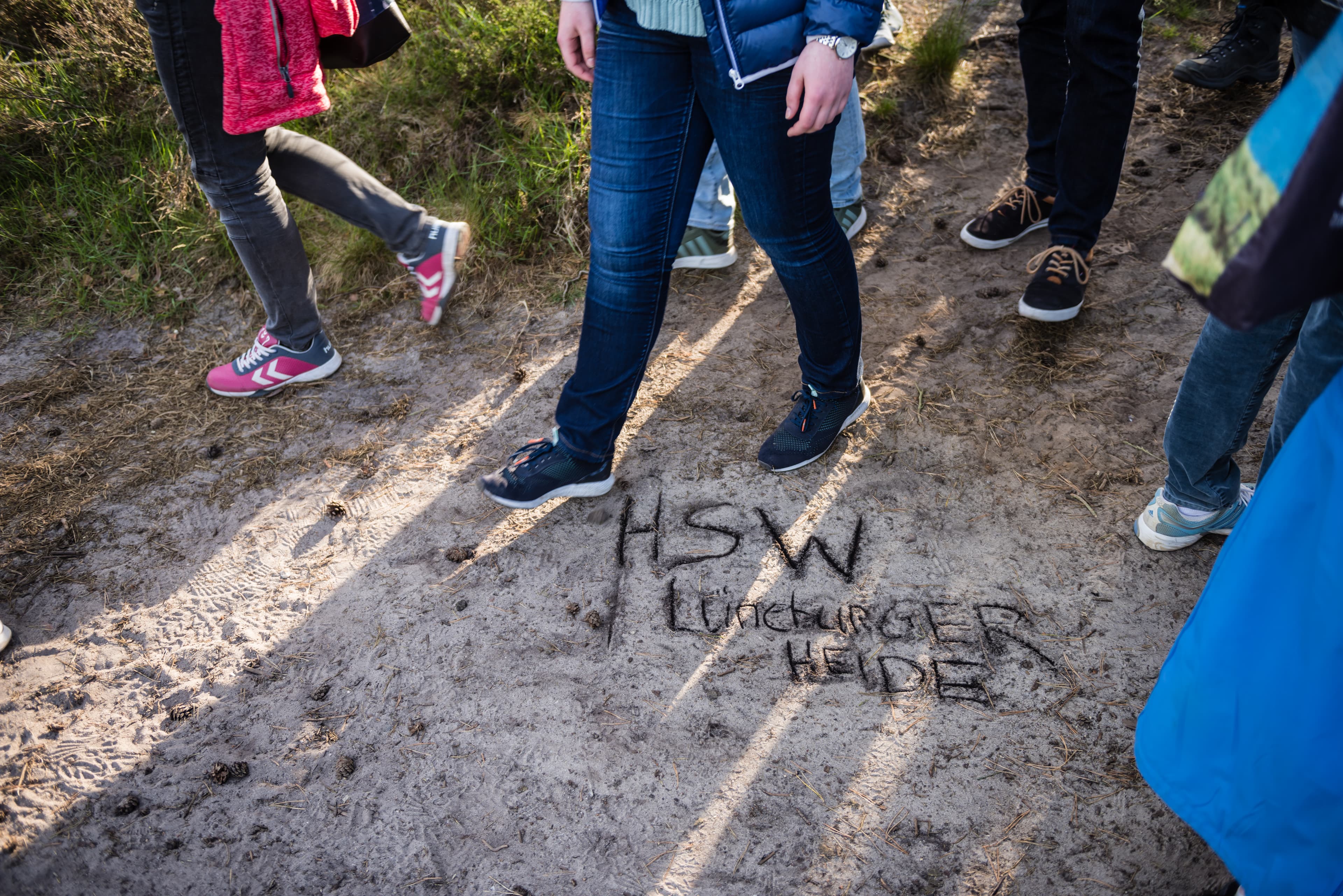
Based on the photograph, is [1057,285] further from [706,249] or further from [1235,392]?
[706,249]

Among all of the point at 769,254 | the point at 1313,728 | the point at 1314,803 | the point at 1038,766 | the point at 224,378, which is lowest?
the point at 1038,766

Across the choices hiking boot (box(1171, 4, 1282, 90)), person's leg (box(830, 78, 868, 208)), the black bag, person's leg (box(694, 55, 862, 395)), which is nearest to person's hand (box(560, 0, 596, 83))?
person's leg (box(694, 55, 862, 395))

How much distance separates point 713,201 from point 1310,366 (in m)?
2.12

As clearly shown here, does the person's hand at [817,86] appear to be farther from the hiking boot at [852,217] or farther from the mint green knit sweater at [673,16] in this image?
the hiking boot at [852,217]

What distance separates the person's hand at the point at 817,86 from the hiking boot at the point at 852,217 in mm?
1616

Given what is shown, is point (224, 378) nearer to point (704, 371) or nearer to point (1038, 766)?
point (704, 371)

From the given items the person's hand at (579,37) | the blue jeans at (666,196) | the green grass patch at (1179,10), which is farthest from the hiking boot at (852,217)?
the green grass patch at (1179,10)

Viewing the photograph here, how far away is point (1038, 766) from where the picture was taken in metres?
1.81

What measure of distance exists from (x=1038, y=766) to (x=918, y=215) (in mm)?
2363

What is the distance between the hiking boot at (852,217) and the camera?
326 centimetres

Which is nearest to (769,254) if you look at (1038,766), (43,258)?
(1038,766)

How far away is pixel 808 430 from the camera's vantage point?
2.49m

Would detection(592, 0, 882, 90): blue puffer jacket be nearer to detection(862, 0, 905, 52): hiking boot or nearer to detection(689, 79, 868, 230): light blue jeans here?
detection(689, 79, 868, 230): light blue jeans

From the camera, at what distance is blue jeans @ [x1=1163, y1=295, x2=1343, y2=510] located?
152 centimetres
